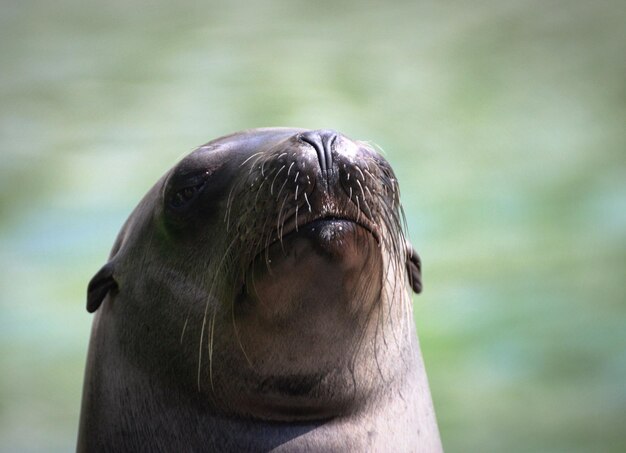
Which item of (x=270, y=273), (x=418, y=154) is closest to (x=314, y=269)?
(x=270, y=273)

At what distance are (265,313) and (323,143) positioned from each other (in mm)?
485

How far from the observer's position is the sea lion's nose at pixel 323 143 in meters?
2.79

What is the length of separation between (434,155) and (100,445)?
5648mm

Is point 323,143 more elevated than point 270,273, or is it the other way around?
point 323,143

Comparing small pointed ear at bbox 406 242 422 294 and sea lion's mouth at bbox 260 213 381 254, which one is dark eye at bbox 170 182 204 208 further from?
small pointed ear at bbox 406 242 422 294

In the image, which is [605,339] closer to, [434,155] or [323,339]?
[434,155]

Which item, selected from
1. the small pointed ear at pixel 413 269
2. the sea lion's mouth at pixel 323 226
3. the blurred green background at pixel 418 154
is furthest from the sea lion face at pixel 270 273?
the blurred green background at pixel 418 154

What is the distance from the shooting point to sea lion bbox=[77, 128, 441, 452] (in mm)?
2814

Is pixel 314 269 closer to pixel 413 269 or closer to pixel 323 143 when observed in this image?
pixel 323 143

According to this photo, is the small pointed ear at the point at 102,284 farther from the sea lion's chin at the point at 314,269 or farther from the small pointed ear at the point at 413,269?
the small pointed ear at the point at 413,269

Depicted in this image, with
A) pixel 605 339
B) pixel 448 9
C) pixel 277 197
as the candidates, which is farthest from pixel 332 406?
pixel 448 9

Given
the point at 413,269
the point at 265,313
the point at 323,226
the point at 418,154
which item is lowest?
the point at 265,313

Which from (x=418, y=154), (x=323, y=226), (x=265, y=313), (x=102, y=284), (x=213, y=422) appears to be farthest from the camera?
(x=418, y=154)

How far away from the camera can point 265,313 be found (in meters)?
2.92
